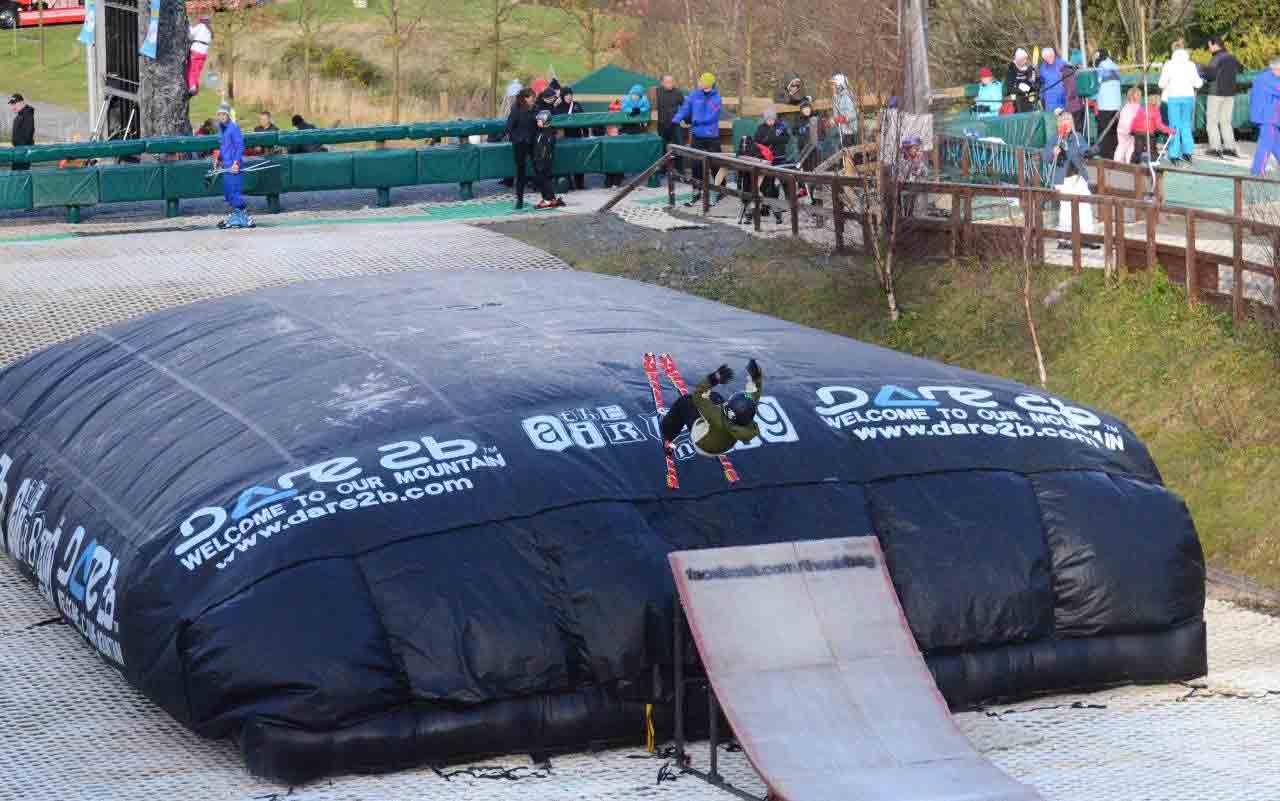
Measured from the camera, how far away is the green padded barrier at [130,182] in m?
26.1

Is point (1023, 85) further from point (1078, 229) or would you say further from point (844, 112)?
point (1078, 229)

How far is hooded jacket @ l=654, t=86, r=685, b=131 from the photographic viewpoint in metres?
28.3

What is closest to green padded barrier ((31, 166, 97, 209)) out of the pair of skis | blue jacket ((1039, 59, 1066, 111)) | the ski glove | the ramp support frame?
blue jacket ((1039, 59, 1066, 111))

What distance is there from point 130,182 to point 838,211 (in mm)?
9619

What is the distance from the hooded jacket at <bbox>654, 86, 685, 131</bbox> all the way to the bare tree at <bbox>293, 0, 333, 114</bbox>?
21.5 metres

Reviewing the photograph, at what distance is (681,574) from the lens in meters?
11.8

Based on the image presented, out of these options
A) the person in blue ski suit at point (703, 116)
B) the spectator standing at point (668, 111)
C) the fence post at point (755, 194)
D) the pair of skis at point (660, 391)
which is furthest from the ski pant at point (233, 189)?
the pair of skis at point (660, 391)

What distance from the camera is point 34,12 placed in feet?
195

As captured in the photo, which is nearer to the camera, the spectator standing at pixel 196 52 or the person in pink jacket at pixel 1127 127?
the person in pink jacket at pixel 1127 127

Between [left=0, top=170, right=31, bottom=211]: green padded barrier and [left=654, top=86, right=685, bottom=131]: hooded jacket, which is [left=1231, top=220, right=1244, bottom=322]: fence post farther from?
[left=0, top=170, right=31, bottom=211]: green padded barrier

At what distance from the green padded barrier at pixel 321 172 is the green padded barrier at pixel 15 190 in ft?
11.4

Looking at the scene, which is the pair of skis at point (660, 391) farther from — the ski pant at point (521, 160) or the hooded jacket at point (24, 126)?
the hooded jacket at point (24, 126)

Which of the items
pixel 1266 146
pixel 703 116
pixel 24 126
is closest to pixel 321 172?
pixel 24 126

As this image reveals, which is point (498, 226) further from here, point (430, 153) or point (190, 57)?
point (190, 57)
